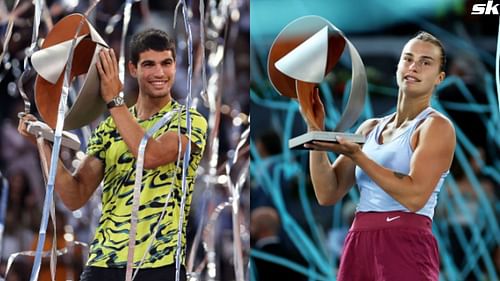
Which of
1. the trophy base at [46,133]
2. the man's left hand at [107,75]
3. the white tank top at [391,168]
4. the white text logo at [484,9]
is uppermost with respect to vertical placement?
the white text logo at [484,9]

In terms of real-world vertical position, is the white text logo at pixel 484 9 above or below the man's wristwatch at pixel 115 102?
above

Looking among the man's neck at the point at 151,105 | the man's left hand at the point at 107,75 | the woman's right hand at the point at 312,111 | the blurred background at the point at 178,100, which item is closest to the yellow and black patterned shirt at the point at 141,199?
the man's neck at the point at 151,105

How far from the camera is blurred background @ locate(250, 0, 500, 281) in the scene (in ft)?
9.70

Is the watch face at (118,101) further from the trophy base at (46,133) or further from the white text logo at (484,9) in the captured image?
the white text logo at (484,9)

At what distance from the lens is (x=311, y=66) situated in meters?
2.00

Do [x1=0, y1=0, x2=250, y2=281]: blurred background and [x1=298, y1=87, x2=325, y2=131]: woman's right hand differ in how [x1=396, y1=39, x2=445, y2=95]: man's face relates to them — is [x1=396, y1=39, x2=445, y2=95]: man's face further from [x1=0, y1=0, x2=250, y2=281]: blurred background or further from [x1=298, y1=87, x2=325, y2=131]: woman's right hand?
[x1=0, y1=0, x2=250, y2=281]: blurred background

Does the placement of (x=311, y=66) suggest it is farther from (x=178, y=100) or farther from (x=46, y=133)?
Result: (x=178, y=100)

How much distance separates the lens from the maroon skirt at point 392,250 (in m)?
1.95

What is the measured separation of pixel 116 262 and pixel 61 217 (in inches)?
51.6

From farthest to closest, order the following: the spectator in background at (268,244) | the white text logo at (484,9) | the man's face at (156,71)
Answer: the spectator in background at (268,244) → the white text logo at (484,9) → the man's face at (156,71)

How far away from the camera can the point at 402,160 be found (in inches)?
78.0

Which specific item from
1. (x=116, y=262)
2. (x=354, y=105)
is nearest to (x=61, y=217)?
(x=116, y=262)

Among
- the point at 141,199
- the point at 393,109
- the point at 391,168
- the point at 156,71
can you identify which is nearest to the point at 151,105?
the point at 156,71

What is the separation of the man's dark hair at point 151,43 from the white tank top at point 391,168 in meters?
0.48
